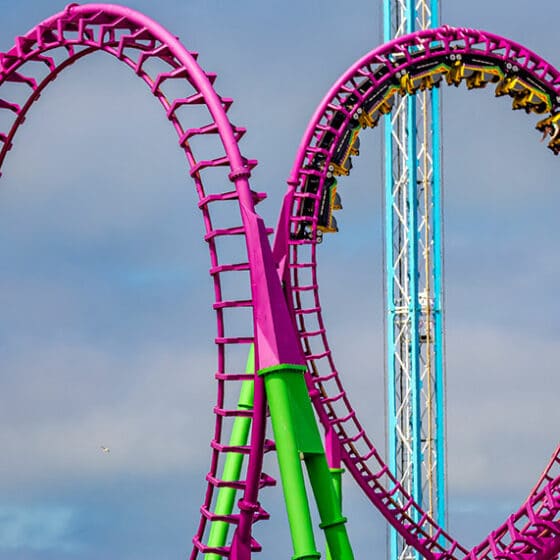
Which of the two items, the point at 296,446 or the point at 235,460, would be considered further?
the point at 235,460

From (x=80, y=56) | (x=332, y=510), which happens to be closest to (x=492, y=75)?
(x=80, y=56)

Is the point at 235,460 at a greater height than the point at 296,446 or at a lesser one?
greater

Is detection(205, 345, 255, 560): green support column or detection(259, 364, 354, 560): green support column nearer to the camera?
detection(259, 364, 354, 560): green support column

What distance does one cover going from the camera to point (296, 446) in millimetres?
15203

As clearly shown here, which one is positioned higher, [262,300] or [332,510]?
[262,300]

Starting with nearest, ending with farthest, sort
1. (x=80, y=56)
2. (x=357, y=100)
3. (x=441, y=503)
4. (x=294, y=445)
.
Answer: (x=294, y=445)
(x=80, y=56)
(x=357, y=100)
(x=441, y=503)

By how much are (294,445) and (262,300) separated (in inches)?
51.4

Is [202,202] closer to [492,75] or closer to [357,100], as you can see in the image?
[357,100]

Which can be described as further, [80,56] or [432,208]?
[432,208]

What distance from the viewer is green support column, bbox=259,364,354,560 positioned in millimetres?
14984

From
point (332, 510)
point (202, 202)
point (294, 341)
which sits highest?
point (202, 202)

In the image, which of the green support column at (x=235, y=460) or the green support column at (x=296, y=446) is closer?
the green support column at (x=296, y=446)

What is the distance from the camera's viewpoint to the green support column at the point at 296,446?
15.0 metres

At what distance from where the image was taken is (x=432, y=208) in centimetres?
2667
